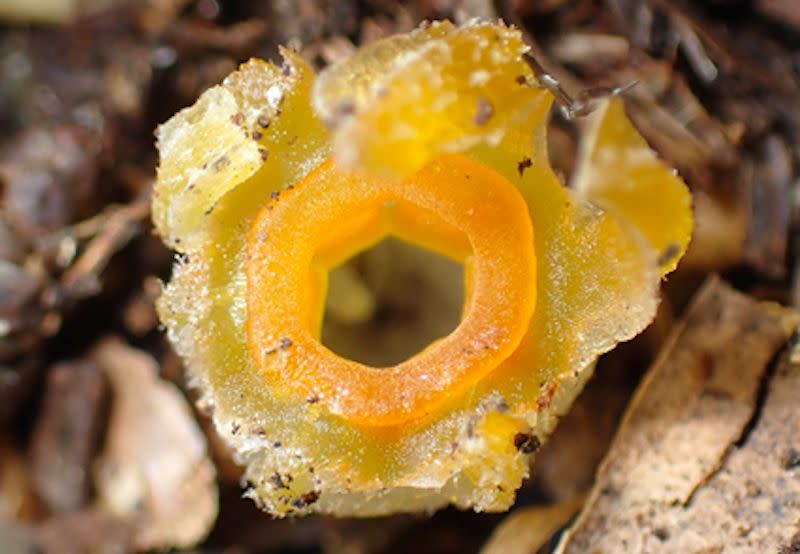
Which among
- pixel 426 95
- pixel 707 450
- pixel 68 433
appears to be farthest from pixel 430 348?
pixel 68 433

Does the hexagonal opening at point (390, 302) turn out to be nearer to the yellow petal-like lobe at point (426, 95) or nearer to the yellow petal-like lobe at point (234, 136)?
the yellow petal-like lobe at point (234, 136)

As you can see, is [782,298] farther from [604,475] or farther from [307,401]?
[307,401]

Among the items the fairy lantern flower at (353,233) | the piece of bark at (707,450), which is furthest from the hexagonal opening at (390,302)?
the piece of bark at (707,450)

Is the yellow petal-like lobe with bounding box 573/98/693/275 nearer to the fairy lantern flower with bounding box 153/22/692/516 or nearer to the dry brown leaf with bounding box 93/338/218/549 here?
the fairy lantern flower with bounding box 153/22/692/516

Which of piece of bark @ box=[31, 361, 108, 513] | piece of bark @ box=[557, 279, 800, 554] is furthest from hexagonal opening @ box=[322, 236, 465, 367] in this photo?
piece of bark @ box=[31, 361, 108, 513]

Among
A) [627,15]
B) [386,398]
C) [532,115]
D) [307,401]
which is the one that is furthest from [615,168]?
[627,15]

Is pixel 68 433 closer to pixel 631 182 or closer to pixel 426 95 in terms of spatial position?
pixel 426 95
